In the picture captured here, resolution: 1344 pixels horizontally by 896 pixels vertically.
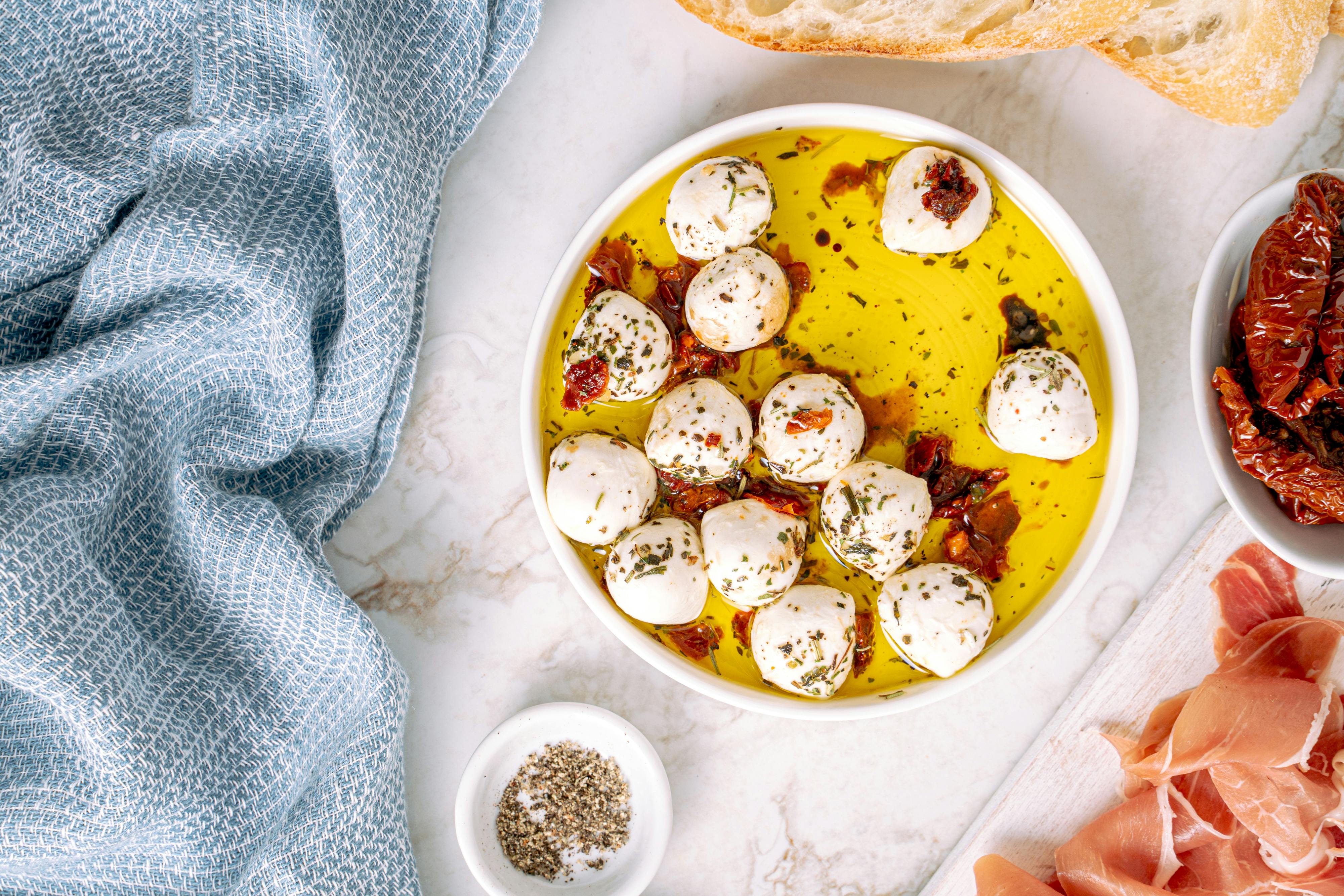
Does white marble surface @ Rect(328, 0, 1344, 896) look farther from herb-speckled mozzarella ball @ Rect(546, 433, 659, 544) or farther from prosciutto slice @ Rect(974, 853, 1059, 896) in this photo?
herb-speckled mozzarella ball @ Rect(546, 433, 659, 544)

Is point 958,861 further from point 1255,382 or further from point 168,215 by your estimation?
point 168,215

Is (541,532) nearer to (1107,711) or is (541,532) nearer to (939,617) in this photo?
(939,617)

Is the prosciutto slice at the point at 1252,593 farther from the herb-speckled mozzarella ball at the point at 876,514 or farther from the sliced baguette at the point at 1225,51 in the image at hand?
the sliced baguette at the point at 1225,51

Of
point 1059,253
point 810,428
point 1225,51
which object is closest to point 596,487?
point 810,428

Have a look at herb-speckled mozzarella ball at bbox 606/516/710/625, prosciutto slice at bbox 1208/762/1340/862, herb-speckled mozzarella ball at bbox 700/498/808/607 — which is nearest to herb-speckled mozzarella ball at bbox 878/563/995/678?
herb-speckled mozzarella ball at bbox 700/498/808/607

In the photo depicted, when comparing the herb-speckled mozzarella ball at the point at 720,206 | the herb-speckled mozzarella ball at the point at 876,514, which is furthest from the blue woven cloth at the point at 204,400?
the herb-speckled mozzarella ball at the point at 876,514
